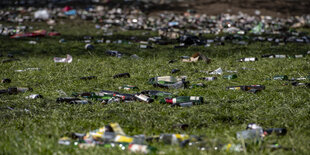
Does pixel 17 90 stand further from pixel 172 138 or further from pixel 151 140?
pixel 172 138

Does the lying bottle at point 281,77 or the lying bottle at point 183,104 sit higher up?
the lying bottle at point 183,104

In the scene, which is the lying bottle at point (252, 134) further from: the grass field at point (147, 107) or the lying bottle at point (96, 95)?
the lying bottle at point (96, 95)

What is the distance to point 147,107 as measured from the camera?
489cm

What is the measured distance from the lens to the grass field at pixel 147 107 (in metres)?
3.56

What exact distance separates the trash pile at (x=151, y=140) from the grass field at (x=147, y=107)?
9 centimetres

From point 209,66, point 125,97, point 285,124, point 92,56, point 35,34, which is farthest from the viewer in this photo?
point 35,34

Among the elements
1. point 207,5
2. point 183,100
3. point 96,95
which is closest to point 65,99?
point 96,95

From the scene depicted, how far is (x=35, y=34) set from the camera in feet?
45.4

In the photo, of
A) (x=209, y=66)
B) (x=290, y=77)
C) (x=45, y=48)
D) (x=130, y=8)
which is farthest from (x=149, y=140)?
(x=130, y=8)

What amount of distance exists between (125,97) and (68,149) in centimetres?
213

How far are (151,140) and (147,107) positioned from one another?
4.39ft

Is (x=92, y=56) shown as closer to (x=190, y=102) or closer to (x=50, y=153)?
(x=190, y=102)

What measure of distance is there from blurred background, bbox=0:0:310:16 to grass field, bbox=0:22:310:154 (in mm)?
12960

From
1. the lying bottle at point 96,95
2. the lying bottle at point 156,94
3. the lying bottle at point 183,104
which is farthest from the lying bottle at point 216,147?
the lying bottle at point 96,95
